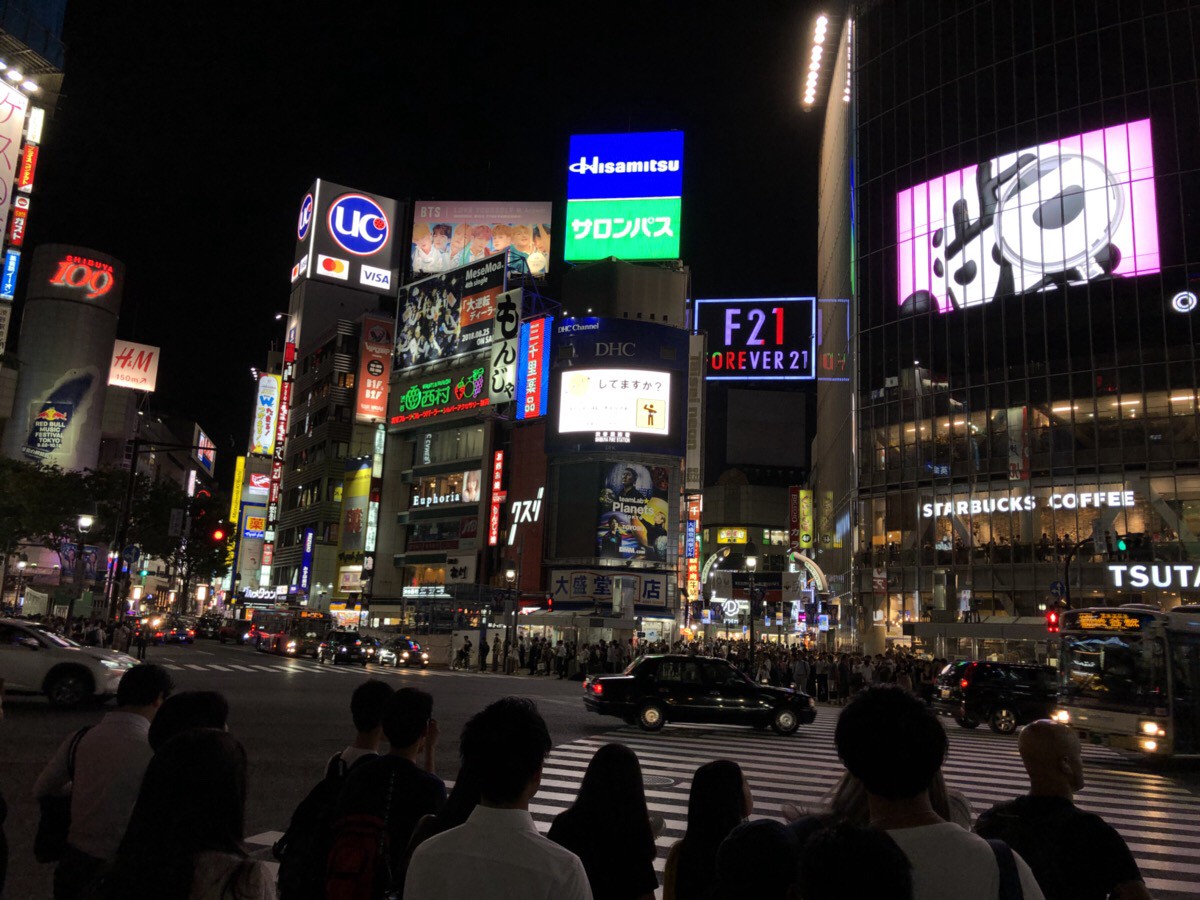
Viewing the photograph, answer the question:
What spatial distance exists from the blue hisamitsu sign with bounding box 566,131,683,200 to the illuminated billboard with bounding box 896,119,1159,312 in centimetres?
1771

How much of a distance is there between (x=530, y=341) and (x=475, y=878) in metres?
63.3

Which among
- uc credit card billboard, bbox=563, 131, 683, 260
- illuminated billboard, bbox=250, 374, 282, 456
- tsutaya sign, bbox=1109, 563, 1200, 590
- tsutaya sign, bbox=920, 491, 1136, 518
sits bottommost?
tsutaya sign, bbox=1109, 563, 1200, 590

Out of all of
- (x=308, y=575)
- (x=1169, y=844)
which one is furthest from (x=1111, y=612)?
(x=308, y=575)

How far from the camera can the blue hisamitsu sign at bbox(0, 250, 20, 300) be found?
52.9 meters

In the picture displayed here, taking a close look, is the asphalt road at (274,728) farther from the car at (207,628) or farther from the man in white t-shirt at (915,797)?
the car at (207,628)

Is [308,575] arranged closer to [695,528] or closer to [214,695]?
[695,528]

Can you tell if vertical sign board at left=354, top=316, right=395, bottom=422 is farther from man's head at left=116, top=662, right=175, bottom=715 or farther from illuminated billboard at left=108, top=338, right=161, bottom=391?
man's head at left=116, top=662, right=175, bottom=715

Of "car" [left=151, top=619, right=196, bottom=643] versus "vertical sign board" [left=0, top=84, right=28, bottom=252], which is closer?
"vertical sign board" [left=0, top=84, right=28, bottom=252]

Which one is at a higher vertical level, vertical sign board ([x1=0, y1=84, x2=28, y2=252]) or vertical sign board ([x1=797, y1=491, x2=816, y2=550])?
vertical sign board ([x1=0, y1=84, x2=28, y2=252])

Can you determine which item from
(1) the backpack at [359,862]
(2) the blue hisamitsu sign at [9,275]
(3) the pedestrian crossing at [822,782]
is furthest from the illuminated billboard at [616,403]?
(1) the backpack at [359,862]

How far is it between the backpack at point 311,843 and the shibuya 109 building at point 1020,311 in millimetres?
37698

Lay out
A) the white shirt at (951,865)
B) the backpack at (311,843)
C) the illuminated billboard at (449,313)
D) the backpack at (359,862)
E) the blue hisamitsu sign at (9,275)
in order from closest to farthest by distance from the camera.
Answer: the white shirt at (951,865), the backpack at (359,862), the backpack at (311,843), the blue hisamitsu sign at (9,275), the illuminated billboard at (449,313)

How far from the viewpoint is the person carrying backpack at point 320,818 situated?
3939 mm

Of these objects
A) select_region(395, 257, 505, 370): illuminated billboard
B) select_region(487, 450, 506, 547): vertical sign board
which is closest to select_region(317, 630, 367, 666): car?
select_region(487, 450, 506, 547): vertical sign board
